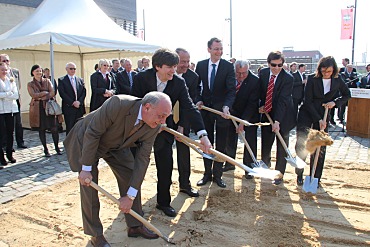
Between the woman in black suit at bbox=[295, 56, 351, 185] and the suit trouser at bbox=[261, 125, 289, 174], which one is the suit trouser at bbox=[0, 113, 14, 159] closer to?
the suit trouser at bbox=[261, 125, 289, 174]

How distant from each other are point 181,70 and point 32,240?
2637 mm

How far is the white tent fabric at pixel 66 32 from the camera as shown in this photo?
821 cm

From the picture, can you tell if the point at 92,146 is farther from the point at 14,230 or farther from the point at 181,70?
the point at 181,70

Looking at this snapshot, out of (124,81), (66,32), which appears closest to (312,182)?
(124,81)

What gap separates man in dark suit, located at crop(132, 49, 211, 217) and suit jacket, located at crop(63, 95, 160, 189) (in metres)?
0.74

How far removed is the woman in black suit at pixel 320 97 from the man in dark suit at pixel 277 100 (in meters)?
0.23

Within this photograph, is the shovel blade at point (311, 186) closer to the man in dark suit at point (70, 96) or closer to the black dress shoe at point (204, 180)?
the black dress shoe at point (204, 180)

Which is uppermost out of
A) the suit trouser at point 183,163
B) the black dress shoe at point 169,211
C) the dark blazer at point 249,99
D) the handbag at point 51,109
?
the dark blazer at point 249,99

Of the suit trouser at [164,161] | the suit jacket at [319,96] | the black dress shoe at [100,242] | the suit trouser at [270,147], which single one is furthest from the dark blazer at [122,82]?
the black dress shoe at [100,242]

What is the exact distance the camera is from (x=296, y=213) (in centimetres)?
391

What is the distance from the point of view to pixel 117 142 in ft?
9.53

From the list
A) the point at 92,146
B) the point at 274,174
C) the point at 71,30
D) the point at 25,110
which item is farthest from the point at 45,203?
the point at 25,110

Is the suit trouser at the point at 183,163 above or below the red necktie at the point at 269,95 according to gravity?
below

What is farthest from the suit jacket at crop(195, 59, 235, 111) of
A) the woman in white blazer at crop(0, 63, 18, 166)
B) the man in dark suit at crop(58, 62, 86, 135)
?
the woman in white blazer at crop(0, 63, 18, 166)
